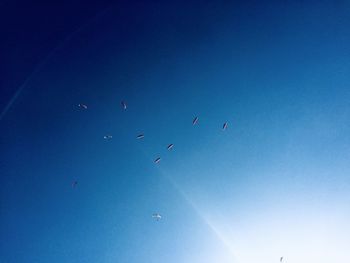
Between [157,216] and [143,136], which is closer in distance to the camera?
[157,216]

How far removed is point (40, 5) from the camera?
126 inches

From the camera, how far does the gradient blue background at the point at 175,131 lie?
9.57 feet

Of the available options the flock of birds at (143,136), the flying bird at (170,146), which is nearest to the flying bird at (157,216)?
the flock of birds at (143,136)

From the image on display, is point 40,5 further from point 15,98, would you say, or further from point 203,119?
point 203,119

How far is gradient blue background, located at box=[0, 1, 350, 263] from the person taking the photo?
292 cm

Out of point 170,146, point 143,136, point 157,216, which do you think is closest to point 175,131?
point 170,146

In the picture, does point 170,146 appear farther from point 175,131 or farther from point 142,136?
point 142,136

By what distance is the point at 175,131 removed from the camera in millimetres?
3086

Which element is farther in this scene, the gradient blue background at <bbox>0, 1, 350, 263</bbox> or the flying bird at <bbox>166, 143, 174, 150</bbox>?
the flying bird at <bbox>166, 143, 174, 150</bbox>

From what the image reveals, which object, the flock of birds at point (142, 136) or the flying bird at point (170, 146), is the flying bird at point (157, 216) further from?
the flying bird at point (170, 146)

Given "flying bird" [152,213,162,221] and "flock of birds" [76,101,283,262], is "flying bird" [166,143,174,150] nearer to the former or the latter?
"flock of birds" [76,101,283,262]

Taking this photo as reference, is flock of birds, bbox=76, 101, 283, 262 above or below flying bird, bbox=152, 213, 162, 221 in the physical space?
above

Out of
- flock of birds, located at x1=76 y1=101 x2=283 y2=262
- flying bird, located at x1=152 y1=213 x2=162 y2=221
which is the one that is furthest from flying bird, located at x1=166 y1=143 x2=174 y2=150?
flying bird, located at x1=152 y1=213 x2=162 y2=221

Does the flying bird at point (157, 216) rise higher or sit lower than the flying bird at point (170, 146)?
lower
